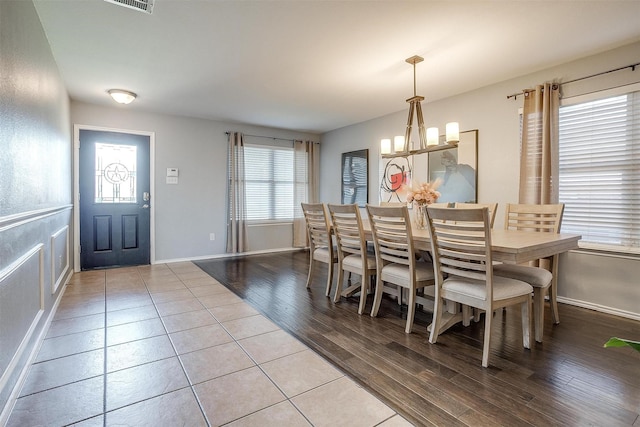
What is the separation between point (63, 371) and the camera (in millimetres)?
1871

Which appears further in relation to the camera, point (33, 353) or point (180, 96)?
point (180, 96)

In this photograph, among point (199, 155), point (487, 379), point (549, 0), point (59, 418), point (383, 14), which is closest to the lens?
point (59, 418)

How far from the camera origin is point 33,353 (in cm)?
201

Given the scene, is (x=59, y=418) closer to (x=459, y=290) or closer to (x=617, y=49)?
(x=459, y=290)

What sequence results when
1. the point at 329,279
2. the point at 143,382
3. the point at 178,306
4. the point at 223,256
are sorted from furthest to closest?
the point at 223,256, the point at 329,279, the point at 178,306, the point at 143,382

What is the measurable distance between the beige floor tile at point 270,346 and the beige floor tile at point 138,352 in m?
0.50

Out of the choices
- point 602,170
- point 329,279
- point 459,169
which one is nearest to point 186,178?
point 329,279

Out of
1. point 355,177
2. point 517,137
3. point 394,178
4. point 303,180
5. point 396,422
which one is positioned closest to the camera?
point 396,422

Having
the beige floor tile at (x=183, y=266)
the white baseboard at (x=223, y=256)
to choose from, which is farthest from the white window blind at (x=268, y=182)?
the beige floor tile at (x=183, y=266)

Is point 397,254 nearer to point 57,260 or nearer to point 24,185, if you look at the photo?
point 24,185

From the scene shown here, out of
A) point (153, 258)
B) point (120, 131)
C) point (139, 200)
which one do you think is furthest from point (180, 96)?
point (153, 258)

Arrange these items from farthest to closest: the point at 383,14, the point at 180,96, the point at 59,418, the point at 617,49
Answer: the point at 180,96
the point at 617,49
the point at 383,14
the point at 59,418

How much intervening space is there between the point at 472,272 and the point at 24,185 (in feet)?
9.22

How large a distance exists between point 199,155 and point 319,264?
2.68 m
